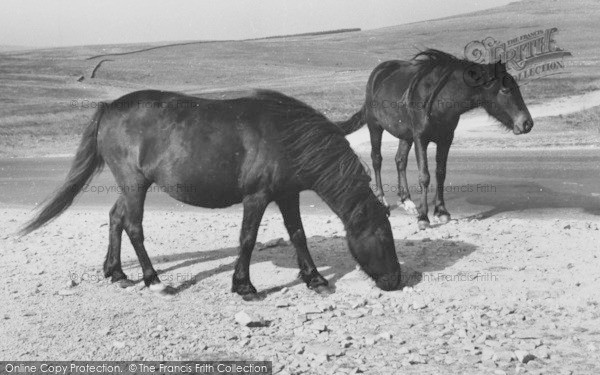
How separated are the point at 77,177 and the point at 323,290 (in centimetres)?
294

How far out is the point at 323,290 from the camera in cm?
809

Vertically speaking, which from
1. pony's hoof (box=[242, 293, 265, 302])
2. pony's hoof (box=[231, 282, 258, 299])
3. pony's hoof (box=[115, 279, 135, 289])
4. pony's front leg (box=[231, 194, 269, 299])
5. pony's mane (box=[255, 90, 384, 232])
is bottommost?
pony's hoof (box=[115, 279, 135, 289])

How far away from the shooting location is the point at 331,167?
766cm

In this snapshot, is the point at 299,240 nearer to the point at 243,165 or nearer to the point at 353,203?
the point at 353,203

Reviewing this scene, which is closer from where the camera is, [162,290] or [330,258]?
[162,290]

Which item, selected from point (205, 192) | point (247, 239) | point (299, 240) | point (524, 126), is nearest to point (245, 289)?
point (247, 239)

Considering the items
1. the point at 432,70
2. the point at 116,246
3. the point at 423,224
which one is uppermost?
the point at 432,70

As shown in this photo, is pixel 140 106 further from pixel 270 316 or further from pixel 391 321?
pixel 391 321

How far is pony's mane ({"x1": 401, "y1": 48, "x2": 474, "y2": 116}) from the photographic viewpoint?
10.9 meters

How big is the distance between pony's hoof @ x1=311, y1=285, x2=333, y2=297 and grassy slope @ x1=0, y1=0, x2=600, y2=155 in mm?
13400

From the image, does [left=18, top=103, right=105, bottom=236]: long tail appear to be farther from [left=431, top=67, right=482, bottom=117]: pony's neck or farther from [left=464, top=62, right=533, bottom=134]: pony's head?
[left=464, top=62, right=533, bottom=134]: pony's head

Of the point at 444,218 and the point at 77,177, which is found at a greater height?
the point at 77,177

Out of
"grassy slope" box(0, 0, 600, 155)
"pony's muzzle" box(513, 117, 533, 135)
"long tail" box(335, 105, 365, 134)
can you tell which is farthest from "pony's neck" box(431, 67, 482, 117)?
"grassy slope" box(0, 0, 600, 155)

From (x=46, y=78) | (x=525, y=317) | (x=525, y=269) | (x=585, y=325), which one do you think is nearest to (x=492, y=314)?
(x=525, y=317)
